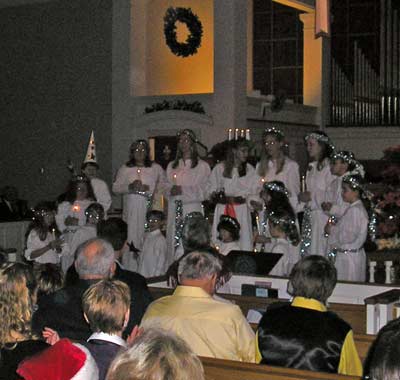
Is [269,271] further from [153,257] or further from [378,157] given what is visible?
[378,157]

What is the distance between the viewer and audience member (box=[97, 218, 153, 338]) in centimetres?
520

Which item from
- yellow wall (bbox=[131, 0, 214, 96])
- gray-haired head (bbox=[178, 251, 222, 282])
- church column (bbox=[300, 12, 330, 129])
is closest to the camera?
gray-haired head (bbox=[178, 251, 222, 282])

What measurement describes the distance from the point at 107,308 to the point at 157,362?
1771 mm

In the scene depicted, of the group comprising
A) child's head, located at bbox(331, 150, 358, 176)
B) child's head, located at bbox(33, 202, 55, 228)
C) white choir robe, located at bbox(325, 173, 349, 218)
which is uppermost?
child's head, located at bbox(331, 150, 358, 176)

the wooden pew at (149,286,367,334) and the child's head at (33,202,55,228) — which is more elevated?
the child's head at (33,202,55,228)

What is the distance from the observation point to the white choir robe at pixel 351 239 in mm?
9250

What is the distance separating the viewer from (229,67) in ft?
47.7

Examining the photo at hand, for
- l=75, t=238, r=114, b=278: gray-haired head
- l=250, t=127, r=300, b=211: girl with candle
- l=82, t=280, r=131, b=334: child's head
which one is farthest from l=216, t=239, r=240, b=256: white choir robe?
l=82, t=280, r=131, b=334: child's head

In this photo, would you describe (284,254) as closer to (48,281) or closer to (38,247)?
(38,247)

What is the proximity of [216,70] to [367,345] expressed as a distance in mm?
9887

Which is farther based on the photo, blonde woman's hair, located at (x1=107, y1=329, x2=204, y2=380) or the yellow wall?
the yellow wall

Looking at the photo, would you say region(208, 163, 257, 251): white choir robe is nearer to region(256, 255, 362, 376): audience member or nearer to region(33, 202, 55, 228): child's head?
region(33, 202, 55, 228): child's head

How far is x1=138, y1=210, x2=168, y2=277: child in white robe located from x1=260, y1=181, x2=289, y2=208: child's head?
1317 millimetres

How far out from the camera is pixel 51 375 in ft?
10.0
